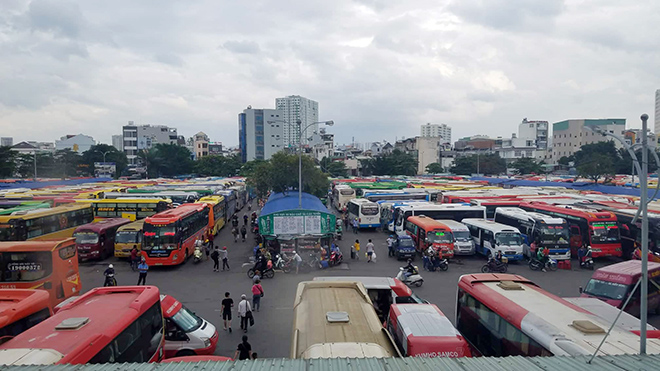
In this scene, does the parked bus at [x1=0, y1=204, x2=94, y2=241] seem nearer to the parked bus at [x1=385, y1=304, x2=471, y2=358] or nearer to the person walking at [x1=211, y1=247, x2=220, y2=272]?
the person walking at [x1=211, y1=247, x2=220, y2=272]

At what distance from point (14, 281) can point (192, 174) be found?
75.6 meters

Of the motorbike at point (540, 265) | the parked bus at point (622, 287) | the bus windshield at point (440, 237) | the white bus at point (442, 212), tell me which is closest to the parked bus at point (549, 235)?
the motorbike at point (540, 265)

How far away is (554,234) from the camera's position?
19.5 meters

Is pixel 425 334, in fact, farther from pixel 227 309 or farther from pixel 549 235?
pixel 549 235

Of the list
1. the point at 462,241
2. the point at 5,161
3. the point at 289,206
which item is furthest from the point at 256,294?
the point at 5,161

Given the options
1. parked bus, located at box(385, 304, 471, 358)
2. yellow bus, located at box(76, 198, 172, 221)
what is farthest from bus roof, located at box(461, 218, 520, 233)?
yellow bus, located at box(76, 198, 172, 221)

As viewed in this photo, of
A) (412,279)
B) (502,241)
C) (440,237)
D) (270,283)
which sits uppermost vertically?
(440,237)

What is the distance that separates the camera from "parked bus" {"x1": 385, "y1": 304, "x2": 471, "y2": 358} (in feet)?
22.9

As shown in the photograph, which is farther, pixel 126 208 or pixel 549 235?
pixel 126 208

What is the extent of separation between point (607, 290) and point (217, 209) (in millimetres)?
22390

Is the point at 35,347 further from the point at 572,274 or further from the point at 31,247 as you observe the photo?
the point at 572,274

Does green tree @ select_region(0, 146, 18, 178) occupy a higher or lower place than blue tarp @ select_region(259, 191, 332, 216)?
higher

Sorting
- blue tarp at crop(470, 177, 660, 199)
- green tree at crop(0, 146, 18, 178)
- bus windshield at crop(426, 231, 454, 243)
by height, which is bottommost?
bus windshield at crop(426, 231, 454, 243)

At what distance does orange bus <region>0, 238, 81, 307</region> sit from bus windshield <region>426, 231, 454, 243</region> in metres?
14.7
